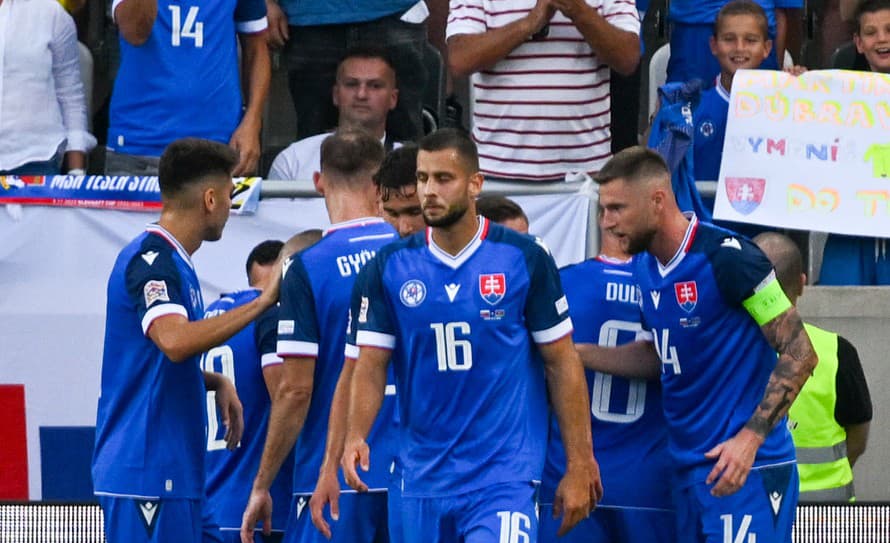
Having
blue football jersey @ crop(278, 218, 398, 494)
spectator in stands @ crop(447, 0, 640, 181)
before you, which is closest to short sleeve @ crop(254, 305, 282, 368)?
blue football jersey @ crop(278, 218, 398, 494)

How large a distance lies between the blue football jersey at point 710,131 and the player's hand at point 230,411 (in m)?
3.32

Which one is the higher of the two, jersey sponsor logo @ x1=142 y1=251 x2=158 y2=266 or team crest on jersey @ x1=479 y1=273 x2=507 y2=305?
jersey sponsor logo @ x1=142 y1=251 x2=158 y2=266

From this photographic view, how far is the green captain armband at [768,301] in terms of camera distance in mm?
6688

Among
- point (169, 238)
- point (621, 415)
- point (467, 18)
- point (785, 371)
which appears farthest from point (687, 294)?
point (467, 18)

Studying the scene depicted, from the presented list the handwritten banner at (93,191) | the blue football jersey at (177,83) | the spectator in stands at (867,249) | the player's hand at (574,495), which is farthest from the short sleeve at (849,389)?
the blue football jersey at (177,83)

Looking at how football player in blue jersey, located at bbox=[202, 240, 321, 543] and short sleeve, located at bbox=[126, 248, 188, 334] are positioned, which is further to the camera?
football player in blue jersey, located at bbox=[202, 240, 321, 543]

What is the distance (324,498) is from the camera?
260 inches

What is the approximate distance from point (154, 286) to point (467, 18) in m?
3.23

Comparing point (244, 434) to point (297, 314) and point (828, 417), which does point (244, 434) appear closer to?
point (297, 314)

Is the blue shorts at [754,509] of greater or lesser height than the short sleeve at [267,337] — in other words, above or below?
below

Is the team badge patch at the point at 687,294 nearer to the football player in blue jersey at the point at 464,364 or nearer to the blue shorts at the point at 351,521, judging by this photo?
the football player in blue jersey at the point at 464,364

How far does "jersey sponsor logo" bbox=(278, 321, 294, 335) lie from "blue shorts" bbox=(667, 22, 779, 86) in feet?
12.4

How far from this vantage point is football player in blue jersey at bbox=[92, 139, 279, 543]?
664cm

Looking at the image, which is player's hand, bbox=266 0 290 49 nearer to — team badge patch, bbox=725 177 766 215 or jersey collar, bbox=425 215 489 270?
team badge patch, bbox=725 177 766 215
